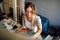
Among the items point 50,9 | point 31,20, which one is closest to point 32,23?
point 31,20

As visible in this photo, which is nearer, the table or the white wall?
the white wall

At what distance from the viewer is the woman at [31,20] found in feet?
3.15

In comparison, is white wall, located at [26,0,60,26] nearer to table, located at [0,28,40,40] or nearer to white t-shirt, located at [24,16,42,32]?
white t-shirt, located at [24,16,42,32]

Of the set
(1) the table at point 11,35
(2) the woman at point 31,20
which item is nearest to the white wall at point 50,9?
(2) the woman at point 31,20

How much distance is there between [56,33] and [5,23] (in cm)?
38

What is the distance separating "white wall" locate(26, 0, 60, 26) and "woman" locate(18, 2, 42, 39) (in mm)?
39

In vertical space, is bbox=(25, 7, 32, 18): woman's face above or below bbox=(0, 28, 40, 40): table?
above

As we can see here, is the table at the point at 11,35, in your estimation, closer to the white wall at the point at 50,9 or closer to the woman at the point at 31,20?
the woman at the point at 31,20

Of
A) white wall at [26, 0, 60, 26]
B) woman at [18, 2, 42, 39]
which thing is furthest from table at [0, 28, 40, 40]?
white wall at [26, 0, 60, 26]

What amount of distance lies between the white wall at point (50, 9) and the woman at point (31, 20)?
4cm

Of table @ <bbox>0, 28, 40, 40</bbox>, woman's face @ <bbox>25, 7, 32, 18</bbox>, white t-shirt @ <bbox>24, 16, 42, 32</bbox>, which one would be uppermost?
woman's face @ <bbox>25, 7, 32, 18</bbox>

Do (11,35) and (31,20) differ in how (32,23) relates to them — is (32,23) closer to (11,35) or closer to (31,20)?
(31,20)

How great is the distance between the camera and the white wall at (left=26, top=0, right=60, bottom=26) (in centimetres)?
92

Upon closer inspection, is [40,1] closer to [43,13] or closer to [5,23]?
[43,13]
